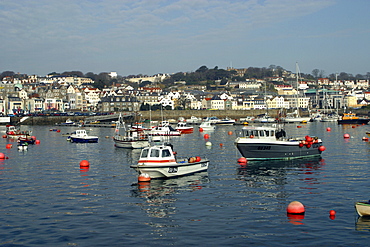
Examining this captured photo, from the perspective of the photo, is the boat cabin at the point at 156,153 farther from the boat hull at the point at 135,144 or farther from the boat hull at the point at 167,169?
the boat hull at the point at 135,144

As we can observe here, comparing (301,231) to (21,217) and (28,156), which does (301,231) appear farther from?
(28,156)

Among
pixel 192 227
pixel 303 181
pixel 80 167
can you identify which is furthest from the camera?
pixel 80 167

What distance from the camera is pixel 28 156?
58.8 m

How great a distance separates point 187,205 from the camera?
2984 cm

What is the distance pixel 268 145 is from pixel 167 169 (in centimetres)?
1466

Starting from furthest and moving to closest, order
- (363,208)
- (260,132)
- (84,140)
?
1. (84,140)
2. (260,132)
3. (363,208)

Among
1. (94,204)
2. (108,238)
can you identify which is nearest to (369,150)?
(94,204)

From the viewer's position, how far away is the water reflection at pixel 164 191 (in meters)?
28.9

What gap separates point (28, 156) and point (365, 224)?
44129 millimetres

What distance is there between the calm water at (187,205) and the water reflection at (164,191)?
7 centimetres

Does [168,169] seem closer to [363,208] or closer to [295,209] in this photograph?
[295,209]

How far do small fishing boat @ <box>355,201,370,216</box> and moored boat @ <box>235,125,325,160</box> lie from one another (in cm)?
2219

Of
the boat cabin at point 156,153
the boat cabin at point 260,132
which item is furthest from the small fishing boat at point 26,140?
the boat cabin at point 156,153

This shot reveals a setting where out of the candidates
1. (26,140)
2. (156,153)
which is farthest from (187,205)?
(26,140)
